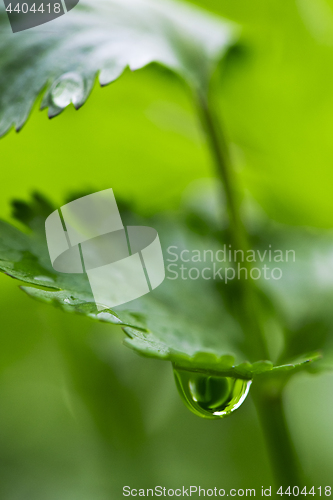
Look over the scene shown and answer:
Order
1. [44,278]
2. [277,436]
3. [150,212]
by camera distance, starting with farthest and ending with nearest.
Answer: [150,212], [277,436], [44,278]

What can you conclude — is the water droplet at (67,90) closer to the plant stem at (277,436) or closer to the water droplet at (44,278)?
the water droplet at (44,278)

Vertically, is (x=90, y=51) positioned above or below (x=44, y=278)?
above

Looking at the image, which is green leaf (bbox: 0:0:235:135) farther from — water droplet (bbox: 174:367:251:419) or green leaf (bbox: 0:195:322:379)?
water droplet (bbox: 174:367:251:419)

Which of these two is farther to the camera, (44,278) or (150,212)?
(150,212)

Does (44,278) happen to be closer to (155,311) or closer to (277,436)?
(155,311)

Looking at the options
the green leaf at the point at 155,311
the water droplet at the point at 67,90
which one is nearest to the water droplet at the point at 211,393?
the green leaf at the point at 155,311

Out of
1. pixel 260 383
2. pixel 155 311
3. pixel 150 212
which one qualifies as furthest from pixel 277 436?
pixel 150 212

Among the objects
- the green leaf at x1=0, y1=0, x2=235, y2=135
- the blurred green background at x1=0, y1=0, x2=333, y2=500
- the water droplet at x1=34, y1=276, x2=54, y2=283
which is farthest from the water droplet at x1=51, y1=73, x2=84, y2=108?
the blurred green background at x1=0, y1=0, x2=333, y2=500
